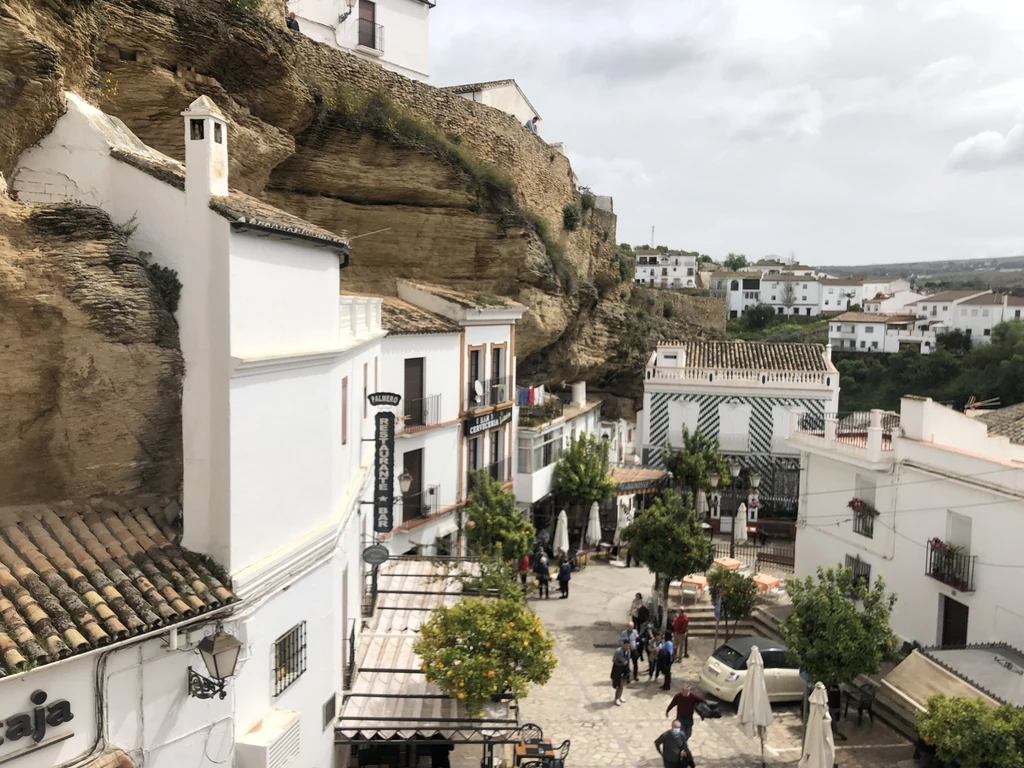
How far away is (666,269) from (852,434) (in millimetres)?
82761

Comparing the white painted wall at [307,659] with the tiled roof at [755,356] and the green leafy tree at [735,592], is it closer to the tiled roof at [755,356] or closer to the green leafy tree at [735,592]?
the green leafy tree at [735,592]

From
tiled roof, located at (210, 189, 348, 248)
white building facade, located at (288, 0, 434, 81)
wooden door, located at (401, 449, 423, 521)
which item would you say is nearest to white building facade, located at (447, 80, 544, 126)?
white building facade, located at (288, 0, 434, 81)

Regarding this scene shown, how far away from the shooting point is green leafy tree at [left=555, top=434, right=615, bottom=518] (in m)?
26.7

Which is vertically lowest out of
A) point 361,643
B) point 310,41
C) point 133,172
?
point 361,643

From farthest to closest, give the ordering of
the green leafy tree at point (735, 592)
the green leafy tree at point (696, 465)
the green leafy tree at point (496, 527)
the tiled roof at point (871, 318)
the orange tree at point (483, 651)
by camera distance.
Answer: the tiled roof at point (871, 318) → the green leafy tree at point (696, 465) → the green leafy tree at point (496, 527) → the green leafy tree at point (735, 592) → the orange tree at point (483, 651)

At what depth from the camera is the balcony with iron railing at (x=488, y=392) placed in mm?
23031

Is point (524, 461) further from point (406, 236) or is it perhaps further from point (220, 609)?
point (220, 609)

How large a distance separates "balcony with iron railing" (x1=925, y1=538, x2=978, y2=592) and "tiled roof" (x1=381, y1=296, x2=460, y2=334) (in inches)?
487

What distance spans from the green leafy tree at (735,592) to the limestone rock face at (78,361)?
43.0 feet

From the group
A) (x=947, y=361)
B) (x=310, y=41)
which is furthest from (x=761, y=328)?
(x=310, y=41)

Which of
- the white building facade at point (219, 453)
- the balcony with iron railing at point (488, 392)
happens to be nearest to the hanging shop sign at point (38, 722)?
the white building facade at point (219, 453)

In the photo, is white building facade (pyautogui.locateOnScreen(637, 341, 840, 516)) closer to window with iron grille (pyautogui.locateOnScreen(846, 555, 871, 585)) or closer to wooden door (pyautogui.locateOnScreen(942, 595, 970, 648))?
window with iron grille (pyautogui.locateOnScreen(846, 555, 871, 585))

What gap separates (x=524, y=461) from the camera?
2620cm

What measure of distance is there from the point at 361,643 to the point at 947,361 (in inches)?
2744
